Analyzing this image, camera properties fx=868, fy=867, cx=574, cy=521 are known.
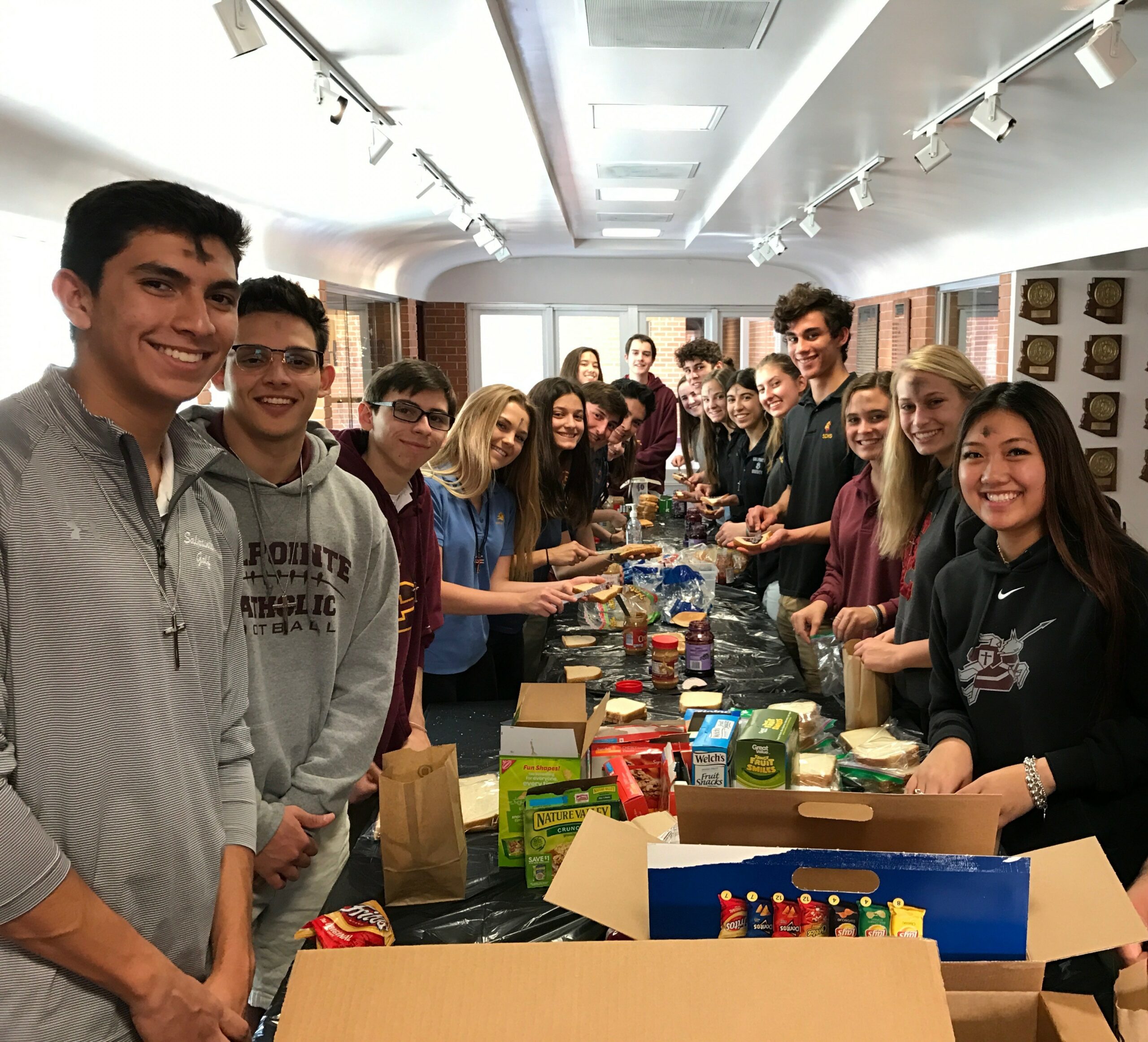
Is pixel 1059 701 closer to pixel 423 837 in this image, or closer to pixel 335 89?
pixel 423 837

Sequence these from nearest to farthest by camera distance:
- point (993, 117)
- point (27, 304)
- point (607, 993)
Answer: point (607, 993) < point (993, 117) < point (27, 304)

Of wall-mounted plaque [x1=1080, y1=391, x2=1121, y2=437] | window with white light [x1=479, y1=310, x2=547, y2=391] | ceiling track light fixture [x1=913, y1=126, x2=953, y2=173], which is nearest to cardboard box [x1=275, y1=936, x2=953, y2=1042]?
ceiling track light fixture [x1=913, y1=126, x2=953, y2=173]

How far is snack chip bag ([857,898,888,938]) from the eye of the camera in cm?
101

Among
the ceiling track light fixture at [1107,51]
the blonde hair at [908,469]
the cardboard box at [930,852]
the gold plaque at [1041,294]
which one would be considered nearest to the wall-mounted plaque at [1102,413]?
the gold plaque at [1041,294]

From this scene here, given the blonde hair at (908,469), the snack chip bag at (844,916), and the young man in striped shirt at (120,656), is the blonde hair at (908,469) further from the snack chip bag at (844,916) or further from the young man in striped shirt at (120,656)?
the young man in striped shirt at (120,656)

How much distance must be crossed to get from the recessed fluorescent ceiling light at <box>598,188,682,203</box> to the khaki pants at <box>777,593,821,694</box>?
13.6ft

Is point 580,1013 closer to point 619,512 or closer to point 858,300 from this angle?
point 619,512

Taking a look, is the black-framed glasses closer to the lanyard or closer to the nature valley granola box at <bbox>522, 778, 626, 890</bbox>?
the lanyard

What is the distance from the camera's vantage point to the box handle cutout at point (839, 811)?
3.53 feet

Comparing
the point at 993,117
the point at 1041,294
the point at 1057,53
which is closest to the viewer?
the point at 1057,53

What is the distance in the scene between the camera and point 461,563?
120 inches

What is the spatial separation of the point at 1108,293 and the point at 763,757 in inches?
207

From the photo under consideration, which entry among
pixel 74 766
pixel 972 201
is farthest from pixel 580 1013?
pixel 972 201

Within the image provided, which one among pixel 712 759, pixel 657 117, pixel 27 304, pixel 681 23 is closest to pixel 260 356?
pixel 712 759
